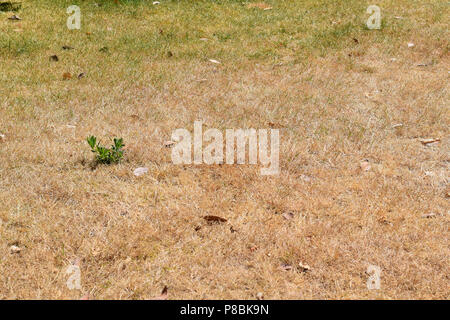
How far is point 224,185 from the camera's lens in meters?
3.37

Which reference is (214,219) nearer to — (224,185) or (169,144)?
(224,185)

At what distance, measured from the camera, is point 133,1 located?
7738 millimetres

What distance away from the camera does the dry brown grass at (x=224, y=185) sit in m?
2.58

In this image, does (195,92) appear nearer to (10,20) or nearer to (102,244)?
(102,244)

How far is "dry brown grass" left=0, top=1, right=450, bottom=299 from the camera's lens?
8.45ft

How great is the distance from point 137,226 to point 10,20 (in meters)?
5.20

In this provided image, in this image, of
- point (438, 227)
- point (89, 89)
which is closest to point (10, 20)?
point (89, 89)
